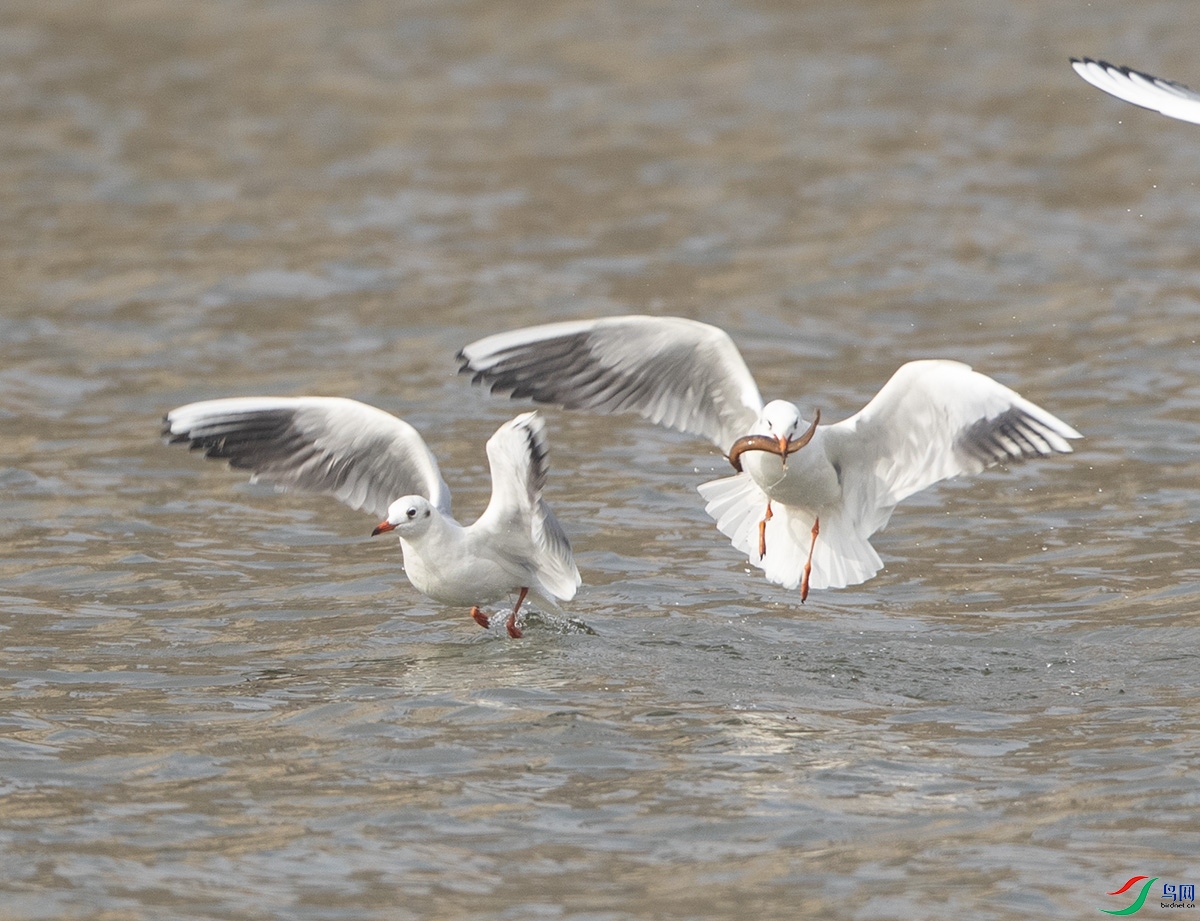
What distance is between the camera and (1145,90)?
31.7ft

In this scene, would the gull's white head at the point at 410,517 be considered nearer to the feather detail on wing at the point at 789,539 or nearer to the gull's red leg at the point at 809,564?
the feather detail on wing at the point at 789,539

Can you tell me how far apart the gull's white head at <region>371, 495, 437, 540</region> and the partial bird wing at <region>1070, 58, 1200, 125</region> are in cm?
387

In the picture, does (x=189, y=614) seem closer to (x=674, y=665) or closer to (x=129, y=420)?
(x=674, y=665)

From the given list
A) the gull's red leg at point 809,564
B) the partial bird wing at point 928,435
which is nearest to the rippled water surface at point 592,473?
the gull's red leg at point 809,564

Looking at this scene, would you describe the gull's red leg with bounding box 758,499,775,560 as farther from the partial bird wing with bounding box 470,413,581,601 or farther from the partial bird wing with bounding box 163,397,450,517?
the partial bird wing with bounding box 163,397,450,517

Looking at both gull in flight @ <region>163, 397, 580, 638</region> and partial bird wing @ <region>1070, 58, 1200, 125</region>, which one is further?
partial bird wing @ <region>1070, 58, 1200, 125</region>

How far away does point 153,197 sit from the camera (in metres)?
17.6

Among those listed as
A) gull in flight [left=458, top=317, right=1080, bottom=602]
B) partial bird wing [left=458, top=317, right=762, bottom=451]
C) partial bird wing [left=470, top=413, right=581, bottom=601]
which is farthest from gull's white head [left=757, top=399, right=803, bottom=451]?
partial bird wing [left=470, top=413, right=581, bottom=601]

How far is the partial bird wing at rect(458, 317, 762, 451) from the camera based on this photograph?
855 cm

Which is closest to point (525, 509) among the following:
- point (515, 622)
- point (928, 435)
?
point (515, 622)

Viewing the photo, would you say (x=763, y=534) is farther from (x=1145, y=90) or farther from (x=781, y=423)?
(x=1145, y=90)

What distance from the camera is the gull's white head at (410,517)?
8305 mm

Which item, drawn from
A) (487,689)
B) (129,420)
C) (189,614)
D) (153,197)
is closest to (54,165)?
(153,197)

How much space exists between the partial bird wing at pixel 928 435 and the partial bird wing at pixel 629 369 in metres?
0.52
